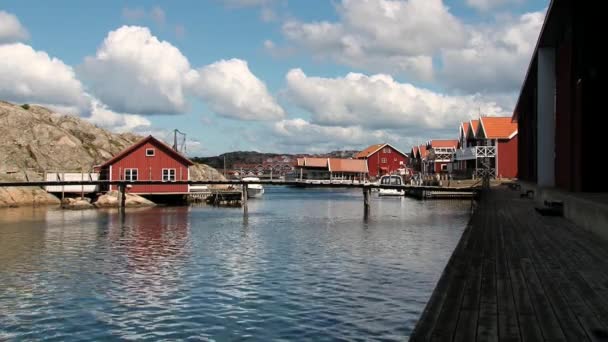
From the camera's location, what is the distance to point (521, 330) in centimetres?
705

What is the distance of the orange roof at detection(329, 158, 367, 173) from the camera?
130875mm

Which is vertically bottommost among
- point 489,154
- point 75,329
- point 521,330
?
point 75,329

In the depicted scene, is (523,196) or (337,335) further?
(523,196)

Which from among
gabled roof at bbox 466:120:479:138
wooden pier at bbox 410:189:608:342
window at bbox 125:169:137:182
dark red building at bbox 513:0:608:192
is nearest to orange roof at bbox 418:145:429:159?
gabled roof at bbox 466:120:479:138

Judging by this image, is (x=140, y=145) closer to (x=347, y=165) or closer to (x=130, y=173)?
(x=130, y=173)

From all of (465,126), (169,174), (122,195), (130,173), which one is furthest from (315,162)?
(122,195)

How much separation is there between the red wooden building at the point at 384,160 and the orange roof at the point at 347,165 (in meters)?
2.37

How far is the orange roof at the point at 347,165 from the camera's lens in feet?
429

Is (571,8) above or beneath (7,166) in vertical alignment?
above

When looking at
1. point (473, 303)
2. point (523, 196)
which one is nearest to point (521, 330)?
point (473, 303)

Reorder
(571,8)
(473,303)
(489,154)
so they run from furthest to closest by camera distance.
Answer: (489,154)
(571,8)
(473,303)

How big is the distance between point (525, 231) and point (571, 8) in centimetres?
1137

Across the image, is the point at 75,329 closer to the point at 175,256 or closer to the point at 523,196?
the point at 175,256

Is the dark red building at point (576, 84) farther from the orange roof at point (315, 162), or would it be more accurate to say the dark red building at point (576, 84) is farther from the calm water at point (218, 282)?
the orange roof at point (315, 162)
